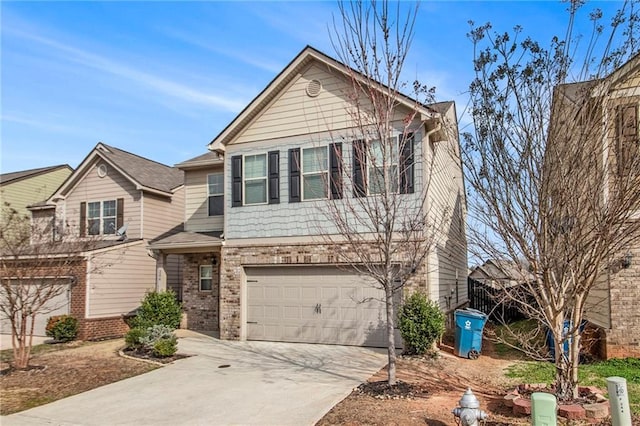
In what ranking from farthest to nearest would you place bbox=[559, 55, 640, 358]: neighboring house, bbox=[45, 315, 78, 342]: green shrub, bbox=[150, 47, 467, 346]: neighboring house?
bbox=[45, 315, 78, 342]: green shrub, bbox=[150, 47, 467, 346]: neighboring house, bbox=[559, 55, 640, 358]: neighboring house

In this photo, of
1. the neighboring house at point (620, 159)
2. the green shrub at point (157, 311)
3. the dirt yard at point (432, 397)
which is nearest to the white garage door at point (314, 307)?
the dirt yard at point (432, 397)

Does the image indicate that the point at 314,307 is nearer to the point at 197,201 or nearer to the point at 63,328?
the point at 197,201

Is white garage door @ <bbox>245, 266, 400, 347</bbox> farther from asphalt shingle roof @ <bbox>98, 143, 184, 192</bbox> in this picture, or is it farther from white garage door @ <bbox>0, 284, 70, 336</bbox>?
asphalt shingle roof @ <bbox>98, 143, 184, 192</bbox>

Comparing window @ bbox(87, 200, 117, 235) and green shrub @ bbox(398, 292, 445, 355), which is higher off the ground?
window @ bbox(87, 200, 117, 235)

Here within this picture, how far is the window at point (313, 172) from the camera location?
12.9 metres

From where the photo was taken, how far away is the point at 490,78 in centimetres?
714

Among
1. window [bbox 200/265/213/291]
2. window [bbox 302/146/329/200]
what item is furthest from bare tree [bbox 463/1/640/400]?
window [bbox 200/265/213/291]

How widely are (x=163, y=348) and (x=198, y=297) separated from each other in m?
5.51

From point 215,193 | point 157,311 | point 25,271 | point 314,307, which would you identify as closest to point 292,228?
point 314,307

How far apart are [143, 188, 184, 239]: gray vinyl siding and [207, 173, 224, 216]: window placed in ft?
8.85

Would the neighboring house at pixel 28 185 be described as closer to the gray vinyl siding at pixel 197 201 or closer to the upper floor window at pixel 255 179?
the gray vinyl siding at pixel 197 201

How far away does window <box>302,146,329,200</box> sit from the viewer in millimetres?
12945

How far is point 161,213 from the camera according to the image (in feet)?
61.8

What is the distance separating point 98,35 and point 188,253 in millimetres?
8032
